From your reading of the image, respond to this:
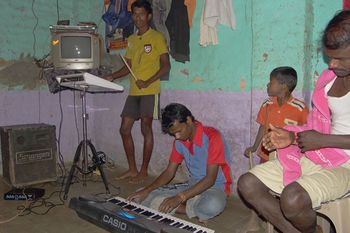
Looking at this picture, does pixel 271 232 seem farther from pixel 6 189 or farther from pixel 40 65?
pixel 40 65

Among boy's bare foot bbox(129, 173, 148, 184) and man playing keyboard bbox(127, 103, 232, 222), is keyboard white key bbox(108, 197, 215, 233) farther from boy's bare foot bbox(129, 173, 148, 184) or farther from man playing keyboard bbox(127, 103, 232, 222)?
boy's bare foot bbox(129, 173, 148, 184)

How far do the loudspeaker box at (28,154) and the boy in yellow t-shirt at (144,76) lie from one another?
2.71ft

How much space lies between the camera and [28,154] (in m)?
3.89

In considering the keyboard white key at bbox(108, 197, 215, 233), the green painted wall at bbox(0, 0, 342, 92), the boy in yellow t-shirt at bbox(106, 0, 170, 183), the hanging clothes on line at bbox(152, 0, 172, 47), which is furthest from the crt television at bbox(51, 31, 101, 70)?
the keyboard white key at bbox(108, 197, 215, 233)

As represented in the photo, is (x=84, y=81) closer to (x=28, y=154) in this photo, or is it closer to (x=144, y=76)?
(x=144, y=76)

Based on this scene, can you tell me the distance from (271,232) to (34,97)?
3.57 metres

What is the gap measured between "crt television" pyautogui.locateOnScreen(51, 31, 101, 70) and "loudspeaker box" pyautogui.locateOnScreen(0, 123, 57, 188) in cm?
74

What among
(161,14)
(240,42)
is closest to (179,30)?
(161,14)

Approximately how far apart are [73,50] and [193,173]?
2.02 m

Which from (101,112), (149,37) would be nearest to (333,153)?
(149,37)

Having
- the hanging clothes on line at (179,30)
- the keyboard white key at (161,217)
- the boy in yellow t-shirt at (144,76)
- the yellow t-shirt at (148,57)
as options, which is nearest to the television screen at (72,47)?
the boy in yellow t-shirt at (144,76)

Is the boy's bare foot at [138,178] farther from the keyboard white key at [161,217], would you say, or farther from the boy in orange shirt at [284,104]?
the boy in orange shirt at [284,104]

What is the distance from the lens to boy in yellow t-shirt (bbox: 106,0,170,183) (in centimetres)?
388

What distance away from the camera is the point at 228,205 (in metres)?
3.33
